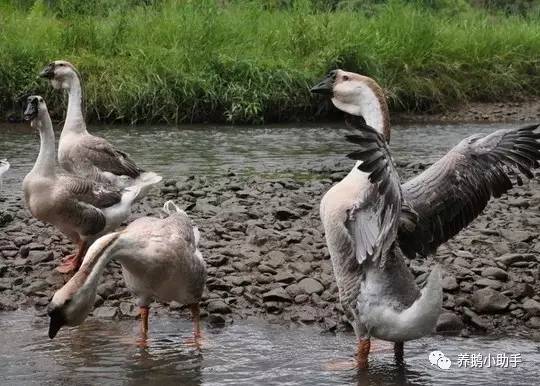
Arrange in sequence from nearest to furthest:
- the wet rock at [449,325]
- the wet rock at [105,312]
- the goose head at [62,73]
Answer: the wet rock at [449,325], the wet rock at [105,312], the goose head at [62,73]

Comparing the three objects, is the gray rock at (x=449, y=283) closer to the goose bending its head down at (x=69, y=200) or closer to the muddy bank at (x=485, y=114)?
the goose bending its head down at (x=69, y=200)

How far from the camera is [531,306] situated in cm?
655

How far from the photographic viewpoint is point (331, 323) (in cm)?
654

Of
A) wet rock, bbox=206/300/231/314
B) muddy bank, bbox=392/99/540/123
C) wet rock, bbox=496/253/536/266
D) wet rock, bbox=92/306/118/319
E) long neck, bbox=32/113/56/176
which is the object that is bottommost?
muddy bank, bbox=392/99/540/123

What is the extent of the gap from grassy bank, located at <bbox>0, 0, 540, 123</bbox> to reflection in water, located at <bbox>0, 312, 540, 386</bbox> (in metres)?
9.30

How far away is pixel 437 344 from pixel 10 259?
369cm

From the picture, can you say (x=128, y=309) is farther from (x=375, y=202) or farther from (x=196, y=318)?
(x=375, y=202)

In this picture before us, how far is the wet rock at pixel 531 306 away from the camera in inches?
256

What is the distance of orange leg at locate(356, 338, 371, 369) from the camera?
5.59 meters

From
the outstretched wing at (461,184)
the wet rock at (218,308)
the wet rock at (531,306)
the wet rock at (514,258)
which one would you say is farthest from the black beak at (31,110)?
the wet rock at (531,306)

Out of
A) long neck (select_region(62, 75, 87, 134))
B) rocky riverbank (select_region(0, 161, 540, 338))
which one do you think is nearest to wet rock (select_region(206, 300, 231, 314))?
rocky riverbank (select_region(0, 161, 540, 338))

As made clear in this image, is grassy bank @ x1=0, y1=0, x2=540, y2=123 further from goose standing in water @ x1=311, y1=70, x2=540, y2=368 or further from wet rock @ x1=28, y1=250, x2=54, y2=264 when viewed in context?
goose standing in water @ x1=311, y1=70, x2=540, y2=368

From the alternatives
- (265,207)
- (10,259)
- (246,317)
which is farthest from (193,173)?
(246,317)

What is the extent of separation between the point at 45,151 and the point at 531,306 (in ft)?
13.5
